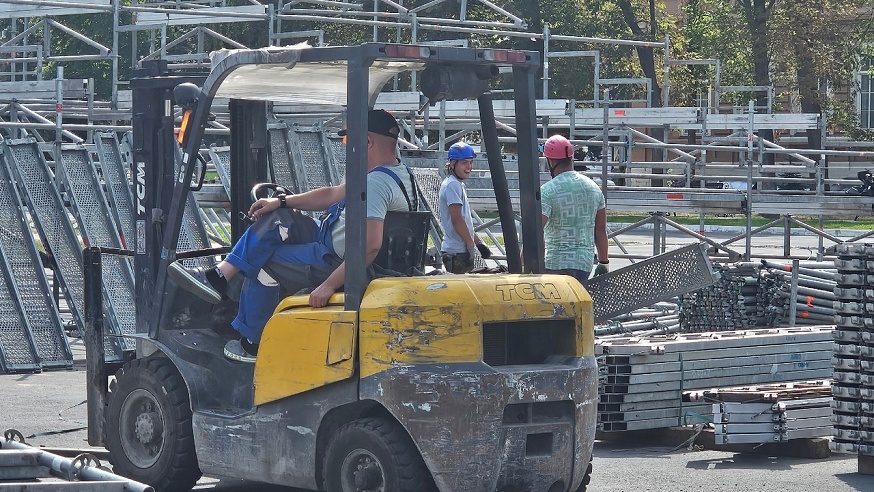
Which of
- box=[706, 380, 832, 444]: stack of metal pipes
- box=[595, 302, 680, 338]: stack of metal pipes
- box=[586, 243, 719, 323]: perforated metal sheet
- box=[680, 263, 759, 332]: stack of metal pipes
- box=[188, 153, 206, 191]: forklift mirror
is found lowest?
box=[595, 302, 680, 338]: stack of metal pipes

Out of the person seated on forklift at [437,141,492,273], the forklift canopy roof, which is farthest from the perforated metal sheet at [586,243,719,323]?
the forklift canopy roof

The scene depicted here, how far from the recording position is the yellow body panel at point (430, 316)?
21.0 ft

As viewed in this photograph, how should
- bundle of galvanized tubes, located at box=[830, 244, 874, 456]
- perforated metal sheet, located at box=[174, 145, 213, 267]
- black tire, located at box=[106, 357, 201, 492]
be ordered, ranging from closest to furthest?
black tire, located at box=[106, 357, 201, 492], bundle of galvanized tubes, located at box=[830, 244, 874, 456], perforated metal sheet, located at box=[174, 145, 213, 267]

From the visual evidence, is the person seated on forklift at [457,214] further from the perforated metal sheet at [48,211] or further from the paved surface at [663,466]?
the perforated metal sheet at [48,211]

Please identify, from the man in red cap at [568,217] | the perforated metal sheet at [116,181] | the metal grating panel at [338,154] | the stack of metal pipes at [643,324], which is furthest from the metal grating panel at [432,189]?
the man in red cap at [568,217]

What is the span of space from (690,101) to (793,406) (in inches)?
1459

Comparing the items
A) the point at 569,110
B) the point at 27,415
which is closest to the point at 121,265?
the point at 27,415

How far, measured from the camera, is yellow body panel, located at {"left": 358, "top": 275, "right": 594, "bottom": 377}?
640 cm

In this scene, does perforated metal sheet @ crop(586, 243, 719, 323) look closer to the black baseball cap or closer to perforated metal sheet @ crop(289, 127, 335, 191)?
the black baseball cap

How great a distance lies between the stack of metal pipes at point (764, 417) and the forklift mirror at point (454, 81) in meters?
3.02

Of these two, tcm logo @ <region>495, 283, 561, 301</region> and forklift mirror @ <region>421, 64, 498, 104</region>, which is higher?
forklift mirror @ <region>421, 64, 498, 104</region>

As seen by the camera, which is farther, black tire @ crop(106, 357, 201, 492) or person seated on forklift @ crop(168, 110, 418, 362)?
black tire @ crop(106, 357, 201, 492)

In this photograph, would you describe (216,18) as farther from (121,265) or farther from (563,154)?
(563,154)

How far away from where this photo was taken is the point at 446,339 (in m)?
6.40
